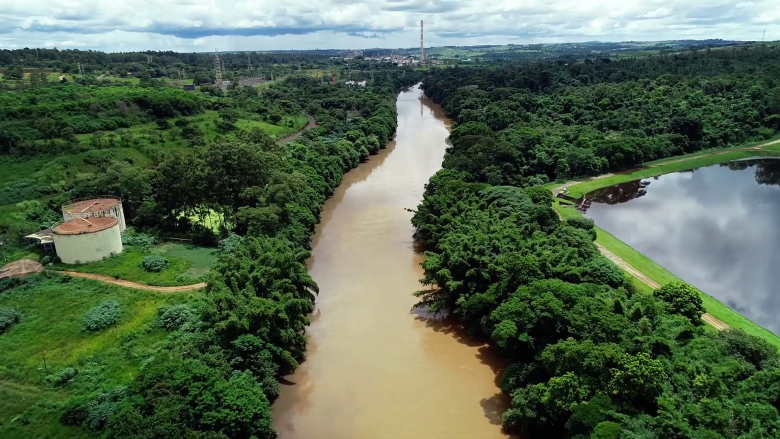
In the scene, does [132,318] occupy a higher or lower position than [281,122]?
lower

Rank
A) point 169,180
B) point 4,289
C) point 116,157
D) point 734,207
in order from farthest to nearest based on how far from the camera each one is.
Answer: point 116,157
point 734,207
point 169,180
point 4,289

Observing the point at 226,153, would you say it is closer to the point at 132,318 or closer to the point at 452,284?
the point at 132,318

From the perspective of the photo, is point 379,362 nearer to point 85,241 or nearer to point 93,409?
point 93,409

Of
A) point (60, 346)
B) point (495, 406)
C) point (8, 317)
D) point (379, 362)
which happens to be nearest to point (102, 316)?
point (60, 346)

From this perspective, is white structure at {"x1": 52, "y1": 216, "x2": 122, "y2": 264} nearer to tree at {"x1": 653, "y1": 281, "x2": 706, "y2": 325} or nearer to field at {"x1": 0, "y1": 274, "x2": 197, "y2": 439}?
field at {"x1": 0, "y1": 274, "x2": 197, "y2": 439}

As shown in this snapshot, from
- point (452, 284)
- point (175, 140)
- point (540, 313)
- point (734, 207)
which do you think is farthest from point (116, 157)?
point (734, 207)

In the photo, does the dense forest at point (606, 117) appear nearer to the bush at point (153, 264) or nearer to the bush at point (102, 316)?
the bush at point (153, 264)

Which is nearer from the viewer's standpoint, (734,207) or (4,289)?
(4,289)
